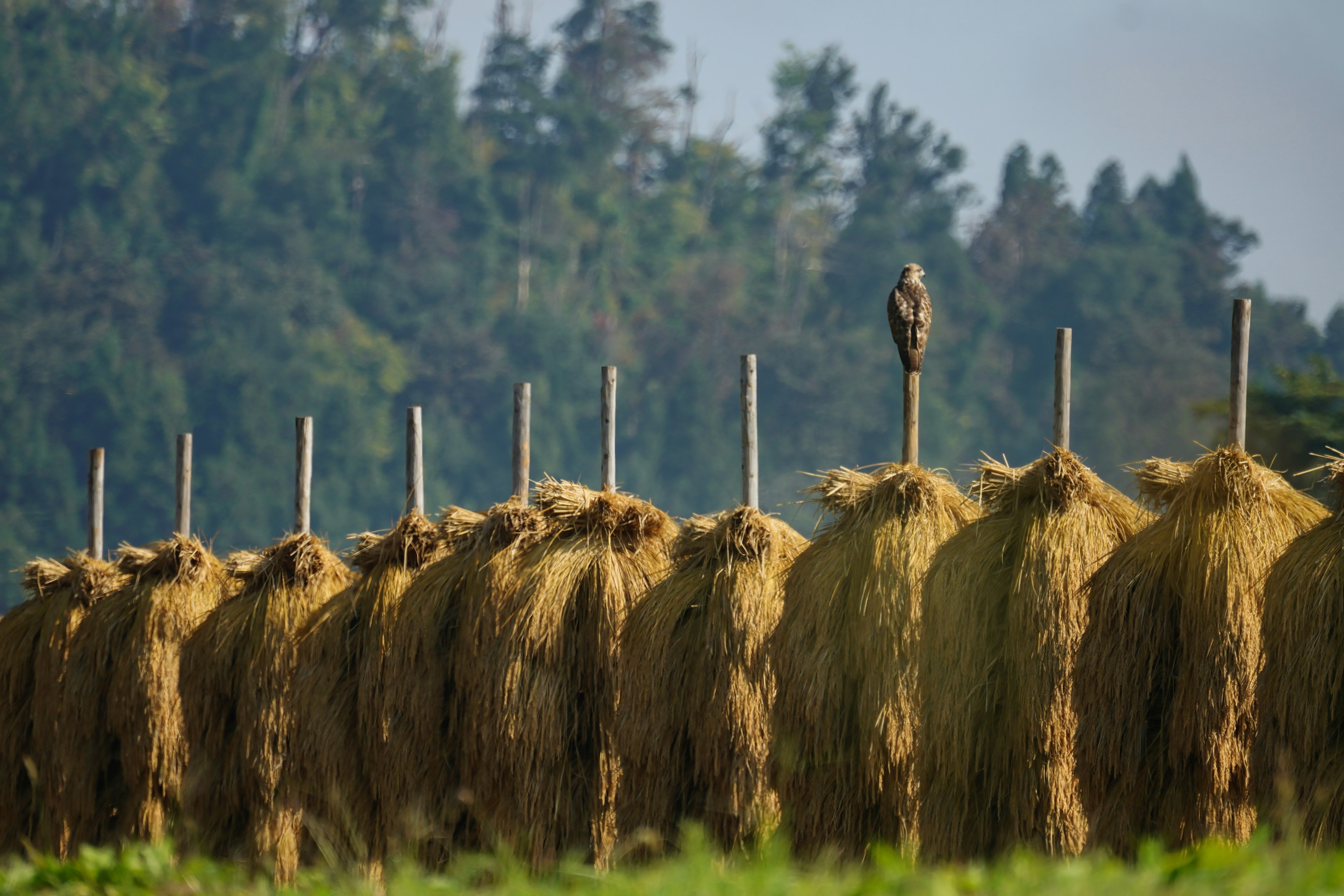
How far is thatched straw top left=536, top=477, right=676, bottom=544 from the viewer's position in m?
8.83

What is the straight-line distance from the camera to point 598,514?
8.83 m

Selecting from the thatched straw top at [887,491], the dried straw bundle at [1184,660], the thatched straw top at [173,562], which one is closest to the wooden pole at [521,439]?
the thatched straw top at [887,491]

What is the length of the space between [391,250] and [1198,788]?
52.5 m

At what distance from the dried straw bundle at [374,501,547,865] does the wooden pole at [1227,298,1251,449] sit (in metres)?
3.97

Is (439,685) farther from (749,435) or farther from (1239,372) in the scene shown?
(1239,372)

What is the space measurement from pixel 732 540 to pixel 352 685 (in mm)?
3058

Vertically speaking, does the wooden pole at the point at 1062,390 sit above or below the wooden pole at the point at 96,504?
above

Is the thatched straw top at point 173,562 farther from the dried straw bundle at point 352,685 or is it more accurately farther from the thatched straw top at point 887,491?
the thatched straw top at point 887,491

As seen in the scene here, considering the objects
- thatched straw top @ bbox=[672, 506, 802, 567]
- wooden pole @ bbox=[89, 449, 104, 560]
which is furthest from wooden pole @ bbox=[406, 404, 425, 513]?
wooden pole @ bbox=[89, 449, 104, 560]

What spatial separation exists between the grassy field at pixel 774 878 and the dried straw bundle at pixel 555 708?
3.45 metres

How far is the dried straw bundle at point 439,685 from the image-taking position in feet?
29.3

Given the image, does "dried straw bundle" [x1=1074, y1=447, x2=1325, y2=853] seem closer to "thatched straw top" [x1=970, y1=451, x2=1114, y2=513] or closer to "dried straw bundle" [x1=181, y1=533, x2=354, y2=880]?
"thatched straw top" [x1=970, y1=451, x2=1114, y2=513]

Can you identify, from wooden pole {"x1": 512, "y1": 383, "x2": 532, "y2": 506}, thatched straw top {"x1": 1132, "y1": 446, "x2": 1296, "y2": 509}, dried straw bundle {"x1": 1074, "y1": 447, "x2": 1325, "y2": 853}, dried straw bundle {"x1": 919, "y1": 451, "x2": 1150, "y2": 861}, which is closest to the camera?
dried straw bundle {"x1": 1074, "y1": 447, "x2": 1325, "y2": 853}

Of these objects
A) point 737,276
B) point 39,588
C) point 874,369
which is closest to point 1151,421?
point 874,369
